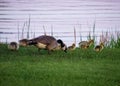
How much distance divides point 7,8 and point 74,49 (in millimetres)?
12637

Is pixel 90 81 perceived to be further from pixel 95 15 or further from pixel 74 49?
pixel 95 15

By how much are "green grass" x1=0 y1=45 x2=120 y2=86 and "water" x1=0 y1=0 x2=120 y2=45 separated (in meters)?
4.01

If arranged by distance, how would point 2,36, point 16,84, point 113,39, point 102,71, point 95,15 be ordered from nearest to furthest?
point 16,84 → point 102,71 → point 113,39 → point 2,36 → point 95,15

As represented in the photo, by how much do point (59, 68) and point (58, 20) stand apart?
11095 mm

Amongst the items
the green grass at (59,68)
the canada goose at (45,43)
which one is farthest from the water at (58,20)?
the green grass at (59,68)

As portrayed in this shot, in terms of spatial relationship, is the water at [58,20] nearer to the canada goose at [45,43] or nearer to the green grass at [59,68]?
the canada goose at [45,43]

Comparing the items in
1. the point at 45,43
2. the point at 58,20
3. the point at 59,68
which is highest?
the point at 58,20

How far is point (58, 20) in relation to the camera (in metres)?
22.3

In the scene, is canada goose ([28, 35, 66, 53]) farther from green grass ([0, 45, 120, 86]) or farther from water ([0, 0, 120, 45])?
water ([0, 0, 120, 45])

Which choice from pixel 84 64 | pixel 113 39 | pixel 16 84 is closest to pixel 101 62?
pixel 84 64

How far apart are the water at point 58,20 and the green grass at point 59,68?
401 cm

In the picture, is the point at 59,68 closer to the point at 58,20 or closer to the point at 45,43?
the point at 45,43

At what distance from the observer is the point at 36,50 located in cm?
1377

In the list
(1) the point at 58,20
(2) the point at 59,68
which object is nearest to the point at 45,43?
(2) the point at 59,68
